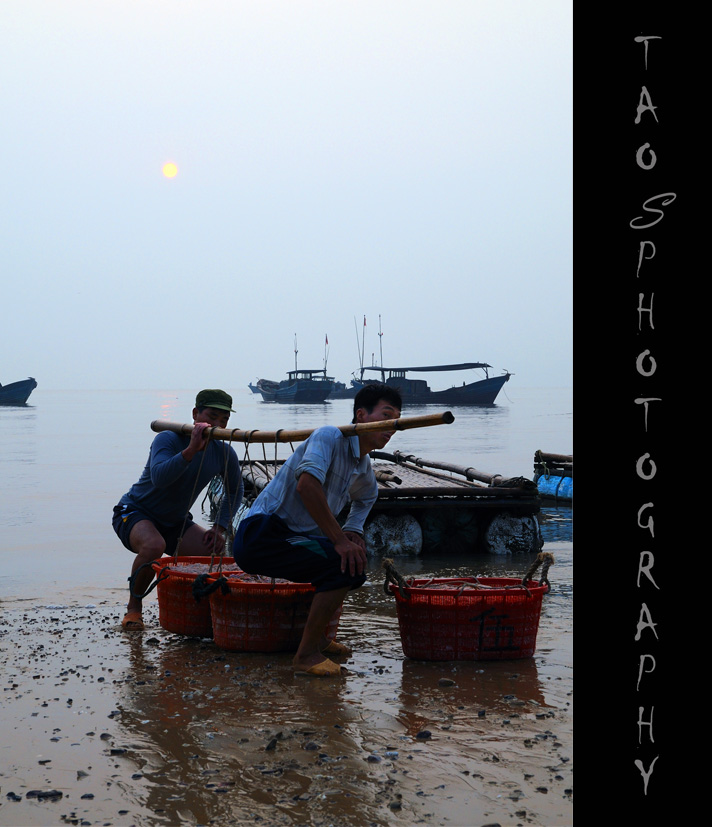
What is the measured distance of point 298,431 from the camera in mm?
6320

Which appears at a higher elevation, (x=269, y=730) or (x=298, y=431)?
(x=298, y=431)

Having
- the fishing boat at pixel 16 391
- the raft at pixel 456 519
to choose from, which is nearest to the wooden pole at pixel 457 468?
the raft at pixel 456 519

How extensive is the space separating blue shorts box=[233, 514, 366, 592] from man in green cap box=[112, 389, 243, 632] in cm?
90

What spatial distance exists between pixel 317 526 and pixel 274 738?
5.37ft

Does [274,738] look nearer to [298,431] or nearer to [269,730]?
[269,730]

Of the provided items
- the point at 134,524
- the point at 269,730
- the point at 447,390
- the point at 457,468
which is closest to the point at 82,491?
the point at 457,468

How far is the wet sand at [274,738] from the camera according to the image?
12.1 ft

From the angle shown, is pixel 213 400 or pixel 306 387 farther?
pixel 306 387

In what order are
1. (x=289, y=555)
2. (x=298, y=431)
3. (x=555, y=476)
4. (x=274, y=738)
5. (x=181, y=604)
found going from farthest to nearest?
(x=555, y=476) < (x=181, y=604) < (x=298, y=431) < (x=289, y=555) < (x=274, y=738)

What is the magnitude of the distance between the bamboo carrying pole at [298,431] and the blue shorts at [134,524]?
70cm

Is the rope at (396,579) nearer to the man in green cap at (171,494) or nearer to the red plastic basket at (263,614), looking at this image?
the red plastic basket at (263,614)
